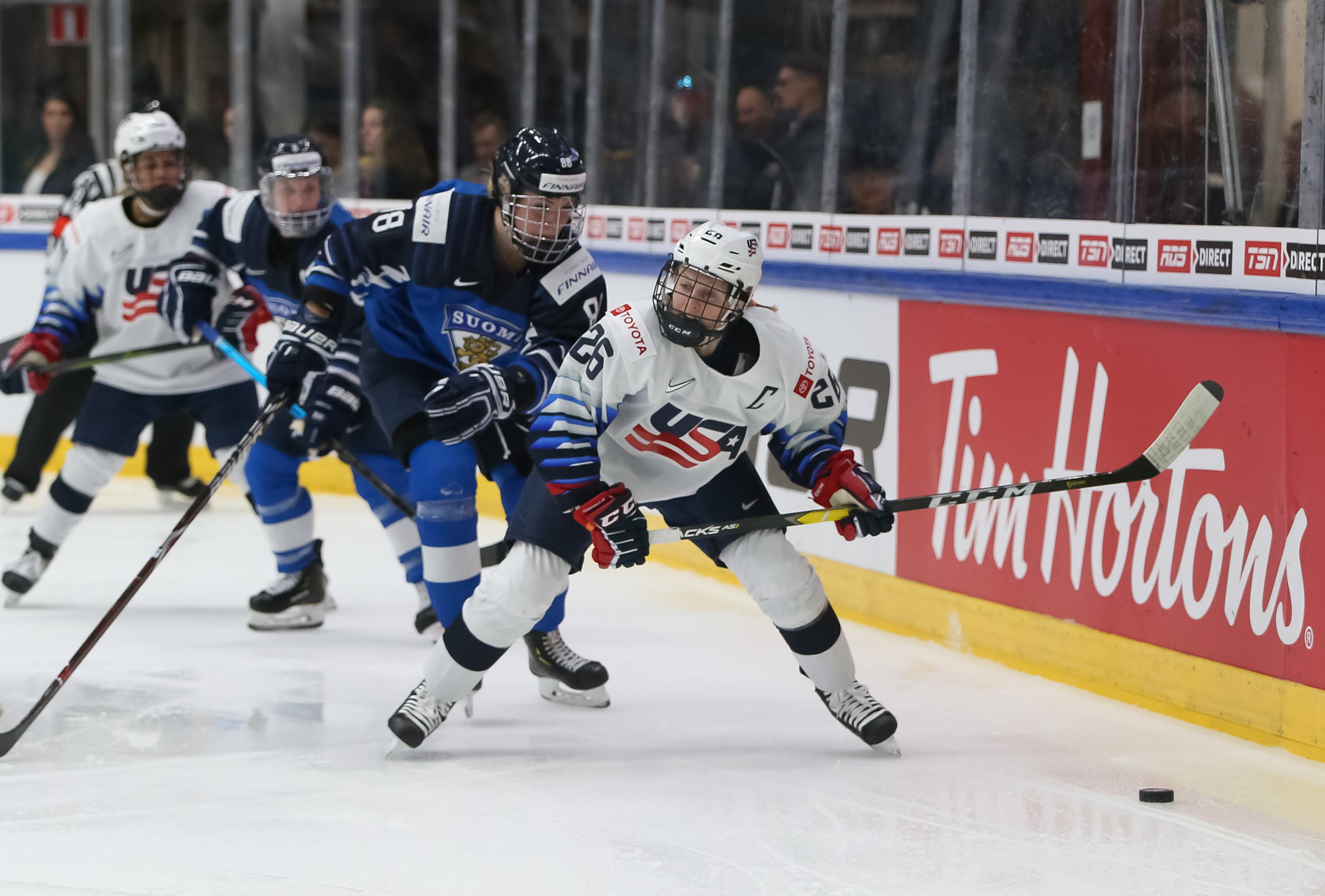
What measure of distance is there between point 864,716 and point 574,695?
0.70 metres

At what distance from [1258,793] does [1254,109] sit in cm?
135

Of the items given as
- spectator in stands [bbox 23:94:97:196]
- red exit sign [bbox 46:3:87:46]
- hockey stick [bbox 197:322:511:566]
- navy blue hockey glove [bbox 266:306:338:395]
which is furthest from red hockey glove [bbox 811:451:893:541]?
red exit sign [bbox 46:3:87:46]

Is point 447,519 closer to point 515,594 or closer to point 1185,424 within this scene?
point 515,594

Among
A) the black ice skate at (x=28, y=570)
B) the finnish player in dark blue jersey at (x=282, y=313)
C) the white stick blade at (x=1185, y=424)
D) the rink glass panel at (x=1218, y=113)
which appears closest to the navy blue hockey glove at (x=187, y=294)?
the finnish player in dark blue jersey at (x=282, y=313)

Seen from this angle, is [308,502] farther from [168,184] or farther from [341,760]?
[341,760]

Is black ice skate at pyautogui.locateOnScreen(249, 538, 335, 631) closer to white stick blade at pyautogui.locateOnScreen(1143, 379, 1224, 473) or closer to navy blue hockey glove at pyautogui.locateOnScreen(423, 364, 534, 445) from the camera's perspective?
navy blue hockey glove at pyautogui.locateOnScreen(423, 364, 534, 445)

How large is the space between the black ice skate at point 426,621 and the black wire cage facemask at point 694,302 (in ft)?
4.82

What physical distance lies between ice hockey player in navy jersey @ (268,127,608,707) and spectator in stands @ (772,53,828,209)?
142 cm

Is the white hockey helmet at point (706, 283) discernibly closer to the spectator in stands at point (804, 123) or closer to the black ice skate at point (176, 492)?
the spectator in stands at point (804, 123)

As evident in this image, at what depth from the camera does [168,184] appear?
425cm

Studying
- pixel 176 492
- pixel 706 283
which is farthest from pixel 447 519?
pixel 176 492

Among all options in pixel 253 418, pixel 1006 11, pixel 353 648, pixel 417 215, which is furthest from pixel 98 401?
pixel 1006 11

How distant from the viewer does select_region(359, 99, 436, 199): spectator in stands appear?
6129 millimetres

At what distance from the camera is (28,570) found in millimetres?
4336
